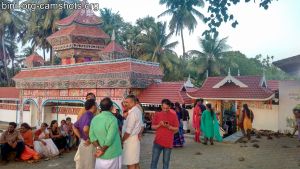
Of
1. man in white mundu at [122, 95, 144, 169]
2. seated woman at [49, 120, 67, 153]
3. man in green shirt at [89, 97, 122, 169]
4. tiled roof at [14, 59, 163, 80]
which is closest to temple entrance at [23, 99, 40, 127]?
tiled roof at [14, 59, 163, 80]

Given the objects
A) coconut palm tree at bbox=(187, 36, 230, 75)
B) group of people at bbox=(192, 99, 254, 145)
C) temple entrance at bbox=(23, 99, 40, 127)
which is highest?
coconut palm tree at bbox=(187, 36, 230, 75)

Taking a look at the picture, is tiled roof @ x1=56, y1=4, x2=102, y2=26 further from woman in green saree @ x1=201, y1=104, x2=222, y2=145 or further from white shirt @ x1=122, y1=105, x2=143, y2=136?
white shirt @ x1=122, y1=105, x2=143, y2=136

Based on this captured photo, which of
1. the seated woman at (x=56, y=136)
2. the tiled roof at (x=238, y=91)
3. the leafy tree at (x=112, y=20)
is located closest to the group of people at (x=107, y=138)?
the seated woman at (x=56, y=136)

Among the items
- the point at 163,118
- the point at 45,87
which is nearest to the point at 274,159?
the point at 163,118

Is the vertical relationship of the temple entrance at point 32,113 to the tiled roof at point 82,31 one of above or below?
below

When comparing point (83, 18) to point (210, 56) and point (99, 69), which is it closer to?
point (99, 69)

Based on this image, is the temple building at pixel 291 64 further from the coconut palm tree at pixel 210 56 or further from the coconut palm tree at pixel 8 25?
the coconut palm tree at pixel 8 25

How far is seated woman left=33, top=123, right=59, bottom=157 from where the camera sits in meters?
9.09

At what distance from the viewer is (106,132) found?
4398 mm

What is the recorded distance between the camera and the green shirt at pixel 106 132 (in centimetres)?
436

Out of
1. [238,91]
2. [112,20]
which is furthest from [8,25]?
[238,91]

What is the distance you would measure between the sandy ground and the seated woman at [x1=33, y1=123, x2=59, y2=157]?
0.39m

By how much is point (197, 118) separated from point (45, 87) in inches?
601

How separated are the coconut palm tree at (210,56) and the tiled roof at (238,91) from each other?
18759 millimetres
